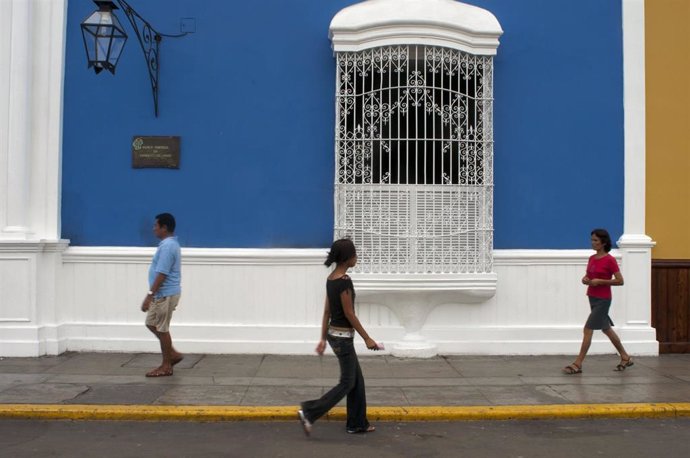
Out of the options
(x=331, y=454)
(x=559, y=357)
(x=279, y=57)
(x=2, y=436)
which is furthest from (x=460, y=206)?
(x=2, y=436)

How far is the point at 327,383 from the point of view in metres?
7.80

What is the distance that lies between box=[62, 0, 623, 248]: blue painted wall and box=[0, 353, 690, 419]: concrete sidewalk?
1522 millimetres

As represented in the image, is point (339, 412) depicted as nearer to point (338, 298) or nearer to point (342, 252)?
point (338, 298)

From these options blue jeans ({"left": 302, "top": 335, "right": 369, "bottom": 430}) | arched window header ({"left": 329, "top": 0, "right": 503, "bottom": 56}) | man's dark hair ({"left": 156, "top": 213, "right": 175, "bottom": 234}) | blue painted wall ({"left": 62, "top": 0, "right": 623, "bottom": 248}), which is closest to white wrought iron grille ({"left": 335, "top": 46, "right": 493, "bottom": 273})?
arched window header ({"left": 329, "top": 0, "right": 503, "bottom": 56})

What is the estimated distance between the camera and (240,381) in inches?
306

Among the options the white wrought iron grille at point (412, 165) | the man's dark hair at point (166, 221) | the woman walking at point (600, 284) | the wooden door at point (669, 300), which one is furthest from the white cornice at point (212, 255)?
the wooden door at point (669, 300)

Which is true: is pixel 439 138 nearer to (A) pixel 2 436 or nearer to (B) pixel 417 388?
(B) pixel 417 388

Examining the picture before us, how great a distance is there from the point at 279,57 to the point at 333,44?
72cm

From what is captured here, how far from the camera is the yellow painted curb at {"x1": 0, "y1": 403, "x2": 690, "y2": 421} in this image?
6516 millimetres

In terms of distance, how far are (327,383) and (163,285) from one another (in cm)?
195

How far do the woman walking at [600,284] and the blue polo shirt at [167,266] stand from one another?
14.2ft

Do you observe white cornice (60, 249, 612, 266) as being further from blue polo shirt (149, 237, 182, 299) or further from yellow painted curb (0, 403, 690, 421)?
yellow painted curb (0, 403, 690, 421)

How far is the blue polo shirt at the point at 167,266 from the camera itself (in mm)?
7730

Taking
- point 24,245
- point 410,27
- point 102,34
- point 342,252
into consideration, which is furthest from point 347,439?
point 102,34
